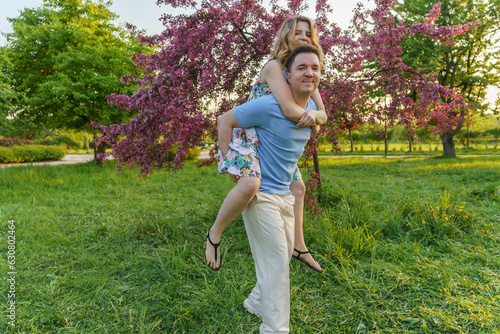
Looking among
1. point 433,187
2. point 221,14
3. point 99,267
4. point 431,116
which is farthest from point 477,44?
point 99,267

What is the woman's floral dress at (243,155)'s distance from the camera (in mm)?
1705

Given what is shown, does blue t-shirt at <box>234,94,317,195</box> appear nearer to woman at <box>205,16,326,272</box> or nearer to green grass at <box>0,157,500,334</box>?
woman at <box>205,16,326,272</box>

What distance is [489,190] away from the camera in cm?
575

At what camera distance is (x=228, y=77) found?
411 centimetres

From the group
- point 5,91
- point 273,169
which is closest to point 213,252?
point 273,169

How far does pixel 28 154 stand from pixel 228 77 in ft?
73.5

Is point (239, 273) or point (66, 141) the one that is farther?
point (66, 141)

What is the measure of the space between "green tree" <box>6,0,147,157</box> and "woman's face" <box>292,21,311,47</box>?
9818 mm

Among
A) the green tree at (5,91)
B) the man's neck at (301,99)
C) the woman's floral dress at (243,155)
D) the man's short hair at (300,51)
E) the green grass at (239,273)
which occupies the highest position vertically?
the green tree at (5,91)

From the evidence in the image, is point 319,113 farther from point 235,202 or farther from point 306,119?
point 235,202

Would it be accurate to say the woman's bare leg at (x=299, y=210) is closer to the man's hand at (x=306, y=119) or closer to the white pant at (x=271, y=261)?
the white pant at (x=271, y=261)

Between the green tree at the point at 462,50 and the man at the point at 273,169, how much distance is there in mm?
14326

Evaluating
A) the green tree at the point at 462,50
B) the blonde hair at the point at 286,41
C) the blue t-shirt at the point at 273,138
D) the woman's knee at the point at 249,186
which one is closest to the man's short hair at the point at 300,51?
the blonde hair at the point at 286,41

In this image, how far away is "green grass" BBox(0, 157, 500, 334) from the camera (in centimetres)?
230
